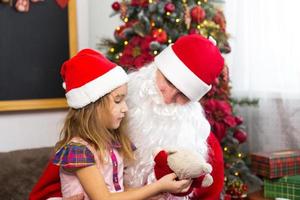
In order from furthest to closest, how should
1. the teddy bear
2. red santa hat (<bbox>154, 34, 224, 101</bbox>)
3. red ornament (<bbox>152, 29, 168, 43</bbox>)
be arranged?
red ornament (<bbox>152, 29, 168, 43</bbox>) → red santa hat (<bbox>154, 34, 224, 101</bbox>) → the teddy bear

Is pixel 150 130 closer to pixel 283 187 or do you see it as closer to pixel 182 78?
pixel 182 78

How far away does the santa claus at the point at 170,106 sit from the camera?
156 cm

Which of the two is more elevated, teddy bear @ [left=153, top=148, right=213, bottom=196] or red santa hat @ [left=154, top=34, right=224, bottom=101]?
red santa hat @ [left=154, top=34, right=224, bottom=101]

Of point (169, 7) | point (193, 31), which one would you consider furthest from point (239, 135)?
point (169, 7)

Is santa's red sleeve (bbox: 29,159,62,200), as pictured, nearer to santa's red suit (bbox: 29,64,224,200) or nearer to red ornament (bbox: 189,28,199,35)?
santa's red suit (bbox: 29,64,224,200)

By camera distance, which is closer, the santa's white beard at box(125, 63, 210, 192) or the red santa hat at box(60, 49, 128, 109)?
the red santa hat at box(60, 49, 128, 109)

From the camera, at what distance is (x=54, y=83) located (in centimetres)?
255

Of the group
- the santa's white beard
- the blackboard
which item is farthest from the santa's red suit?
the blackboard

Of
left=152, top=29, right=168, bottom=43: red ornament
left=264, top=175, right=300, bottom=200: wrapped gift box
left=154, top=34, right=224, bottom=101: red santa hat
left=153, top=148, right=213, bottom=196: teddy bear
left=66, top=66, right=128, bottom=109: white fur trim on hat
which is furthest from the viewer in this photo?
left=152, top=29, right=168, bottom=43: red ornament

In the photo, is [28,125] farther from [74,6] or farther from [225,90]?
[225,90]

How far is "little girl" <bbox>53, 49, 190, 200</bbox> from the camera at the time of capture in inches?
52.6

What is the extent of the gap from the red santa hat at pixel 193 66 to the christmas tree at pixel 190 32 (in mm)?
485

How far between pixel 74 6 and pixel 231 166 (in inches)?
52.4

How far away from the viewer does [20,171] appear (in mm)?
2016
